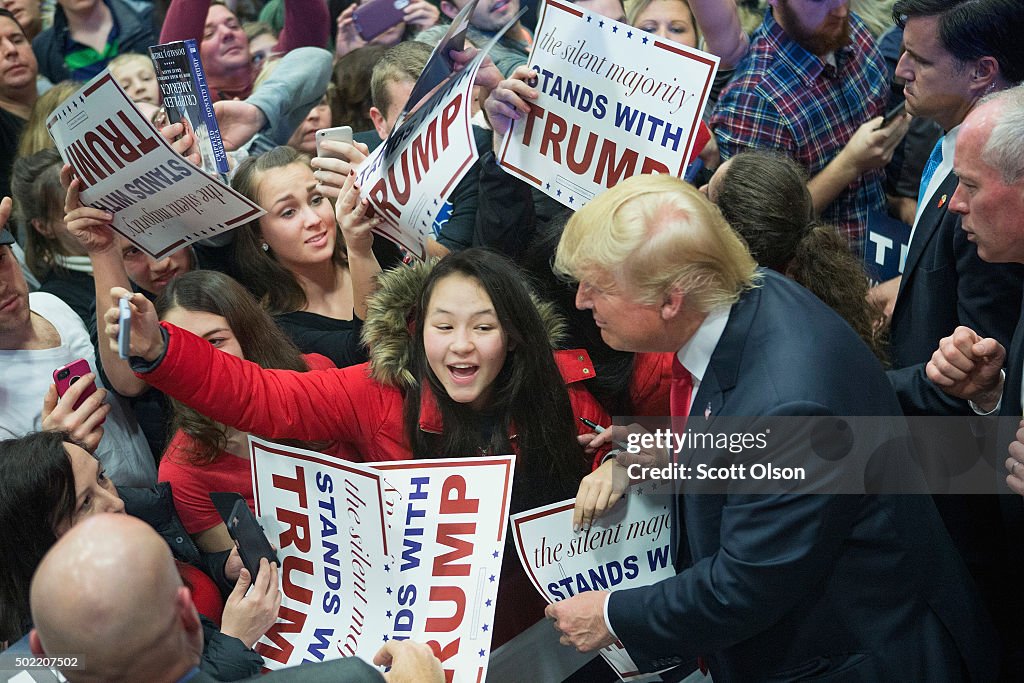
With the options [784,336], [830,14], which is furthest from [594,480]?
[830,14]

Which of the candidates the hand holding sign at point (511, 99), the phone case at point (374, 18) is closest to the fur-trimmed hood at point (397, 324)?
the hand holding sign at point (511, 99)

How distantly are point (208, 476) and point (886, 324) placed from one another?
6.78 feet

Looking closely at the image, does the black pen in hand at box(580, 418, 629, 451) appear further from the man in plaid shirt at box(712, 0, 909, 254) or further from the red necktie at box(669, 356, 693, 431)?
the man in plaid shirt at box(712, 0, 909, 254)

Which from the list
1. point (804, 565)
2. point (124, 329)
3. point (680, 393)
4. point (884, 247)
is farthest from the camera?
point (884, 247)

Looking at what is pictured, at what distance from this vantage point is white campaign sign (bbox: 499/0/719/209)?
2709 millimetres

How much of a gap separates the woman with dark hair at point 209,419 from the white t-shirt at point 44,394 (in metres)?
0.15

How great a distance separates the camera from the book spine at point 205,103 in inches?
126

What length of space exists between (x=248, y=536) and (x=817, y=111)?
269 centimetres

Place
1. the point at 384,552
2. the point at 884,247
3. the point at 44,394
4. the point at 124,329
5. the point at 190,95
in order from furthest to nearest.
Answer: the point at 884,247 → the point at 190,95 → the point at 44,394 → the point at 384,552 → the point at 124,329

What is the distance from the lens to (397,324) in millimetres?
2867

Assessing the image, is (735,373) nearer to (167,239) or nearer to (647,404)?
(647,404)

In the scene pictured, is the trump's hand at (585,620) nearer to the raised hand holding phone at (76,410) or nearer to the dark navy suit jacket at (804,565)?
the dark navy suit jacket at (804,565)

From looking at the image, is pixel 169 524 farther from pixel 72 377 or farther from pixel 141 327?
pixel 141 327

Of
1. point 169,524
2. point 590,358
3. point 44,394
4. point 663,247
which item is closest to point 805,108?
point 590,358
